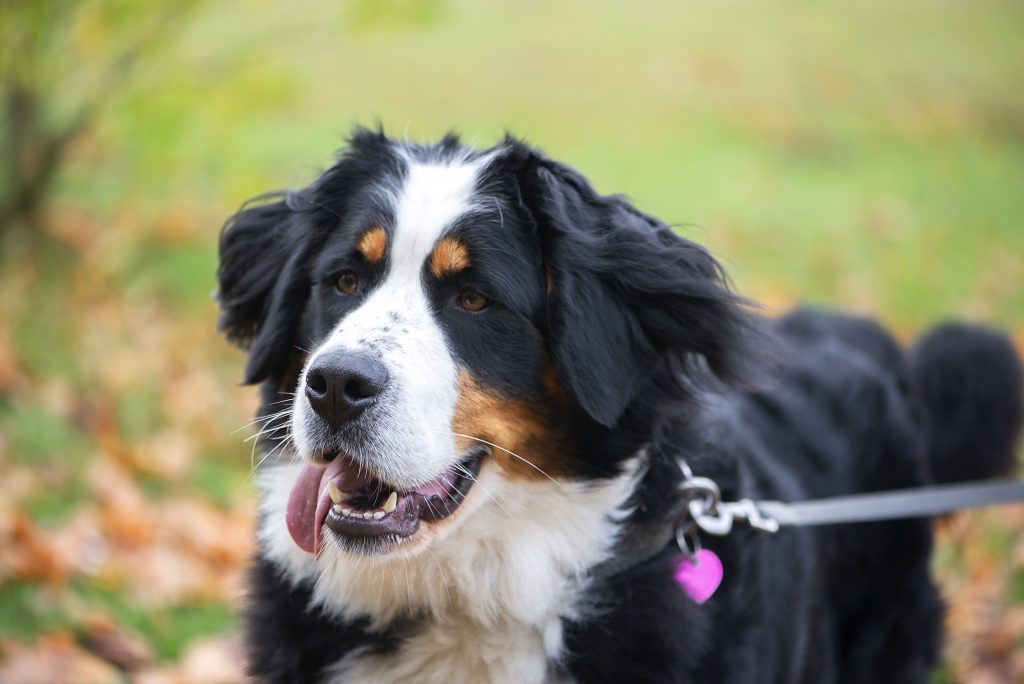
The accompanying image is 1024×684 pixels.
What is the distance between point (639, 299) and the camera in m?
2.82

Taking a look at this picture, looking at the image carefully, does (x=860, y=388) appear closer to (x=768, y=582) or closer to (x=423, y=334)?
(x=768, y=582)

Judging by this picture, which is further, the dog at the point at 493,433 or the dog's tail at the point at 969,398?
the dog's tail at the point at 969,398

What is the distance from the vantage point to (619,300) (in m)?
2.82

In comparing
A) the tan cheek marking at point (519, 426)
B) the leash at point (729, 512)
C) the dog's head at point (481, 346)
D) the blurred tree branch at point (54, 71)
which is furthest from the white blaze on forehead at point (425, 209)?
the blurred tree branch at point (54, 71)

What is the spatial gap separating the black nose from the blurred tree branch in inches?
171

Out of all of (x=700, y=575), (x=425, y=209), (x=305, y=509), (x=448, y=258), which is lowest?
(x=700, y=575)

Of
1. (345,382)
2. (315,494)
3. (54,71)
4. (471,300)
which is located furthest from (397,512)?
(54,71)

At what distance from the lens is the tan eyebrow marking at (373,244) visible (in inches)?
110

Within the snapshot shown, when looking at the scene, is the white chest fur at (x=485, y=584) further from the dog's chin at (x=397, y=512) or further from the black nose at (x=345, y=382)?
the black nose at (x=345, y=382)

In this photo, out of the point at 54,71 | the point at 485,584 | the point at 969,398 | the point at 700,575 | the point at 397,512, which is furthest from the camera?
the point at 54,71

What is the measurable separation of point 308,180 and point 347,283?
89 cm

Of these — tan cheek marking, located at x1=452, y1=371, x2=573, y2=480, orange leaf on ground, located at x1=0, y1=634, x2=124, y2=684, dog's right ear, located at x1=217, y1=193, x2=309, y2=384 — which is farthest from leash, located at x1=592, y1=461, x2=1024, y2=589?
orange leaf on ground, located at x1=0, y1=634, x2=124, y2=684

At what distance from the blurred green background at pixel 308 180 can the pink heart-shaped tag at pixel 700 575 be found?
92 centimetres

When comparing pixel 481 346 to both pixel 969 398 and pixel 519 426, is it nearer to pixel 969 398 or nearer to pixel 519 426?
pixel 519 426
